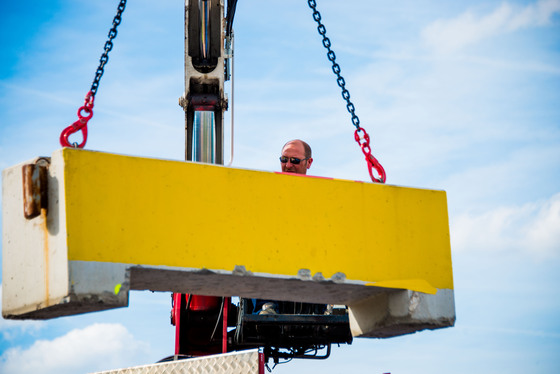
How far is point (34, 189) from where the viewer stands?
18.0 feet

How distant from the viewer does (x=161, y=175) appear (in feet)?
18.5

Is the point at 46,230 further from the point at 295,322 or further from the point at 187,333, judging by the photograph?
the point at 187,333

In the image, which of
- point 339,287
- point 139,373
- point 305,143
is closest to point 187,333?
Result: point 139,373

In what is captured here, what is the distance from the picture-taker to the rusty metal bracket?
5469 millimetres

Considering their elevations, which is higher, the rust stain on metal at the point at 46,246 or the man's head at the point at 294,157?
the man's head at the point at 294,157

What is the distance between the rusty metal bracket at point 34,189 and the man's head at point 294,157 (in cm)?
360

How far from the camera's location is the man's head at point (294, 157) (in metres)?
8.78

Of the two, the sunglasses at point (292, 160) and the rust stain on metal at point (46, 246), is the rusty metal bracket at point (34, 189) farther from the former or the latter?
the sunglasses at point (292, 160)

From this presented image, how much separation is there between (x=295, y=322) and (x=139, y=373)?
70.6 inches

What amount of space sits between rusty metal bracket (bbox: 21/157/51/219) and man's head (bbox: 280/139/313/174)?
3595mm

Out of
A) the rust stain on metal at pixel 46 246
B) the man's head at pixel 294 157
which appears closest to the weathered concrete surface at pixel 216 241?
the rust stain on metal at pixel 46 246

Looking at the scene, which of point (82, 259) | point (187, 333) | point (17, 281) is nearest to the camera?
point (82, 259)

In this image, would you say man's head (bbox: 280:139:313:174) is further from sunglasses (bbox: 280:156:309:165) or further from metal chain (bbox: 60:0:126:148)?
metal chain (bbox: 60:0:126:148)

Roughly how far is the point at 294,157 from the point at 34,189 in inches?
148
